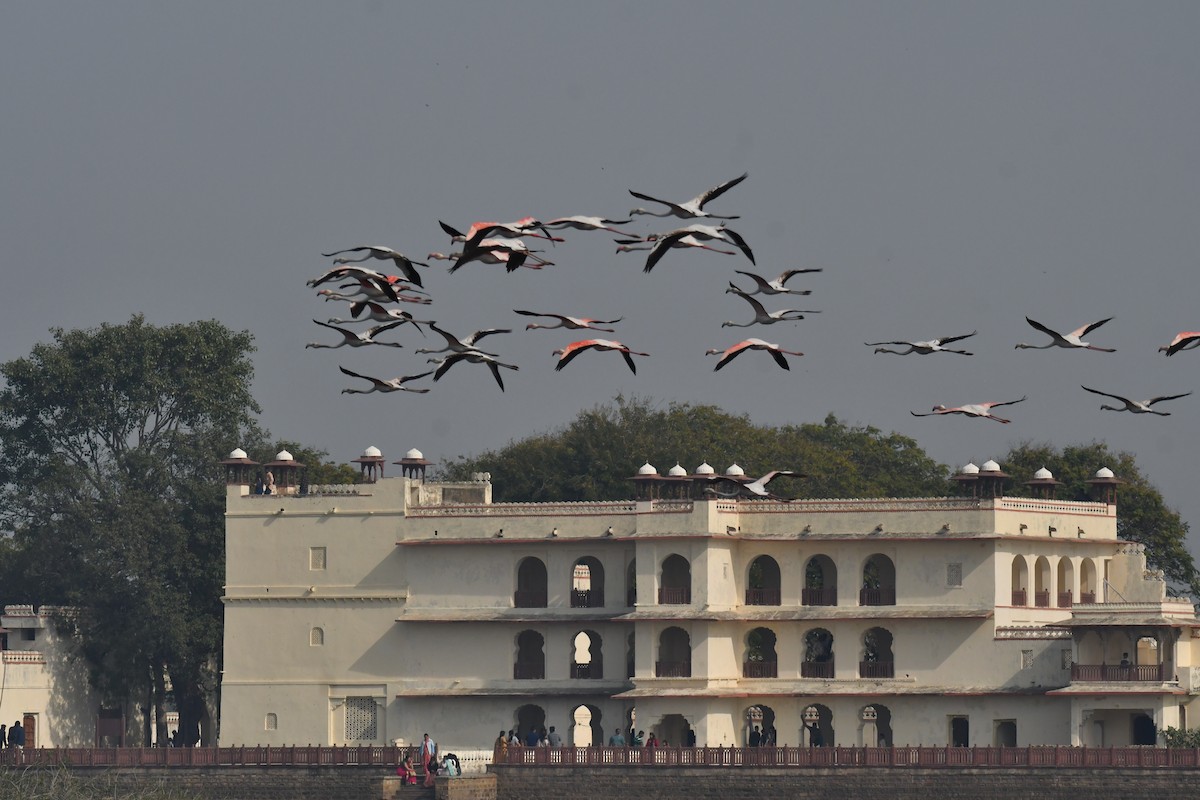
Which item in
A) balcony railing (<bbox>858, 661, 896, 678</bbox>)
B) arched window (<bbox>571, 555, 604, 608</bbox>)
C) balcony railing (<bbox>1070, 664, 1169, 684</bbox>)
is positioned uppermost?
arched window (<bbox>571, 555, 604, 608</bbox>)

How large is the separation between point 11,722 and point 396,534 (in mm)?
14450

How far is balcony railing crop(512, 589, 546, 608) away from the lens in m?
73.2

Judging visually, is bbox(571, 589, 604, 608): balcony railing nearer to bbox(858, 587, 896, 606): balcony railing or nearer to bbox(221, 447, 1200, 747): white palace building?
bbox(221, 447, 1200, 747): white palace building

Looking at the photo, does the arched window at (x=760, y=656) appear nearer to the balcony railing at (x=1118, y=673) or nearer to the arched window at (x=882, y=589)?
the arched window at (x=882, y=589)

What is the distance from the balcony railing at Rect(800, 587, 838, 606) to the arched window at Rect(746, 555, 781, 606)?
0.75 meters

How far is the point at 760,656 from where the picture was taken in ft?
249

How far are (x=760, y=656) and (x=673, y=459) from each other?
501 inches

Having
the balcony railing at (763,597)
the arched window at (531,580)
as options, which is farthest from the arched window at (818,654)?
the arched window at (531,580)

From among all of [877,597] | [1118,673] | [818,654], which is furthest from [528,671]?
[1118,673]

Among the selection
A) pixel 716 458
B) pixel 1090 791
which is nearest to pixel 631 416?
pixel 716 458

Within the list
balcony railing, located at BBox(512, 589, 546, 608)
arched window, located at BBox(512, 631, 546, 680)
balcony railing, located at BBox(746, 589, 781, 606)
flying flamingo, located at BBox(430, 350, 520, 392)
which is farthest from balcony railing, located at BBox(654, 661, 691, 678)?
flying flamingo, located at BBox(430, 350, 520, 392)

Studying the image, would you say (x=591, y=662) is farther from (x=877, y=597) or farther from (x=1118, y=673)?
(x=1118, y=673)

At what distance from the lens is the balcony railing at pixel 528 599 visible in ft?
240

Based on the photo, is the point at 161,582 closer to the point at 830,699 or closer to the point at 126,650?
the point at 126,650
